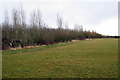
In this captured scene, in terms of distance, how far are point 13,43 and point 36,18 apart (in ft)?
45.0

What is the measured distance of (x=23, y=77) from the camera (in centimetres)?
657

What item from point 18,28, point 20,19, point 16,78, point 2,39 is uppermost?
point 20,19

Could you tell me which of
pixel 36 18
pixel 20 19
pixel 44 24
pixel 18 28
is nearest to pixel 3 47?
pixel 18 28

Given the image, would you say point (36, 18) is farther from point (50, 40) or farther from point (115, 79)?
point (115, 79)

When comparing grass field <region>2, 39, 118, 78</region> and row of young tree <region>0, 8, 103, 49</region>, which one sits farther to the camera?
row of young tree <region>0, 8, 103, 49</region>

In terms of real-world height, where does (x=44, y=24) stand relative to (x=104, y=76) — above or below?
above

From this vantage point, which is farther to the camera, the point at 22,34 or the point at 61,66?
the point at 22,34

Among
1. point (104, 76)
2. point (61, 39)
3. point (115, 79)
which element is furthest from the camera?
point (61, 39)

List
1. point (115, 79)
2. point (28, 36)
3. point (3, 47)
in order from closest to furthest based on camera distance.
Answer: point (115, 79) → point (3, 47) → point (28, 36)

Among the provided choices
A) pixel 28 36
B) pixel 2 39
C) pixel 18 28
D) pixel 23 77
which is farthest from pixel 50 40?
pixel 23 77

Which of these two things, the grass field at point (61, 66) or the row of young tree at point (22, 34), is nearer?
the grass field at point (61, 66)

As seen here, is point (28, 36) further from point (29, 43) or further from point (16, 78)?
point (16, 78)

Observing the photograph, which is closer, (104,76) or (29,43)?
(104,76)

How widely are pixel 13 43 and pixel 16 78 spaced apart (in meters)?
19.2
